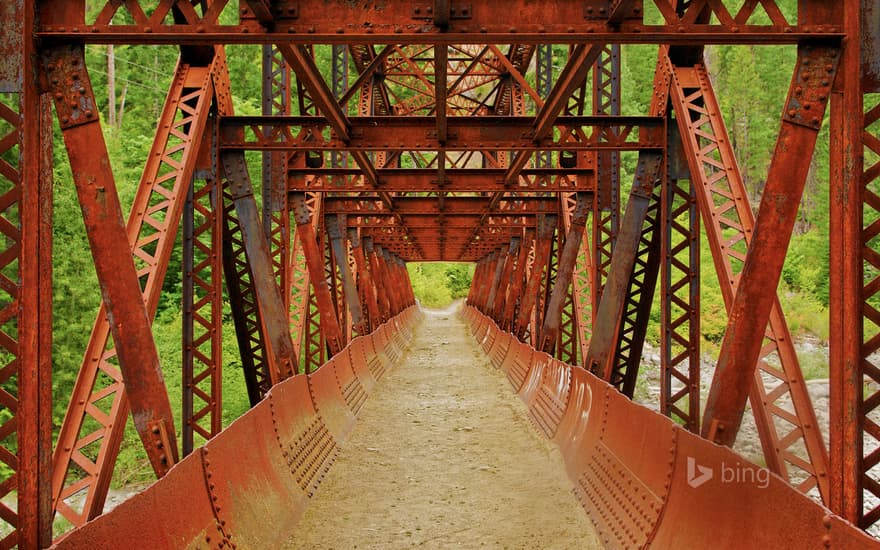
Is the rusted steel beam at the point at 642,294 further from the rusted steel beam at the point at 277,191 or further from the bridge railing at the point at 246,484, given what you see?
the rusted steel beam at the point at 277,191

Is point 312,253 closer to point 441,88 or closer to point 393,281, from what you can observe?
point 441,88

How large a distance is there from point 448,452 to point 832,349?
5.96 meters

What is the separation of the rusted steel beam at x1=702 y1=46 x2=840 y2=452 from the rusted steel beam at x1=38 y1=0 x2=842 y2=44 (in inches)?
20.2

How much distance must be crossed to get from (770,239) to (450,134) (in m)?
6.18

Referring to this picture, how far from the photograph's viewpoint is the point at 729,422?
20.6ft

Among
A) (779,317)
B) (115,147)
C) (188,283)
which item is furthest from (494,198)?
(115,147)

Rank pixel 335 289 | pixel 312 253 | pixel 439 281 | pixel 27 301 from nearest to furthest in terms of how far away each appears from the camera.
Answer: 1. pixel 27 301
2. pixel 312 253
3. pixel 335 289
4. pixel 439 281

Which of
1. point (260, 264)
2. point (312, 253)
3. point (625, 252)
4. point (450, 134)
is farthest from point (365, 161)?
point (625, 252)

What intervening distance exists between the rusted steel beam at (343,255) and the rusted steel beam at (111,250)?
1569 centimetres

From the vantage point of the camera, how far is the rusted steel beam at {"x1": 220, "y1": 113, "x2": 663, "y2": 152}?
36.4 feet

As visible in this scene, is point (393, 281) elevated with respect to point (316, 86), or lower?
lower

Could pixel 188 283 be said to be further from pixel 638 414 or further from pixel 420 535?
pixel 638 414

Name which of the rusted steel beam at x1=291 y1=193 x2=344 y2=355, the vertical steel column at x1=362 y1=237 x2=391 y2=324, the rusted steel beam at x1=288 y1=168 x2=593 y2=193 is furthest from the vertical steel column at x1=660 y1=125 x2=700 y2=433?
the vertical steel column at x1=362 y1=237 x2=391 y2=324

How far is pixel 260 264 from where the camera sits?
10.6 metres
